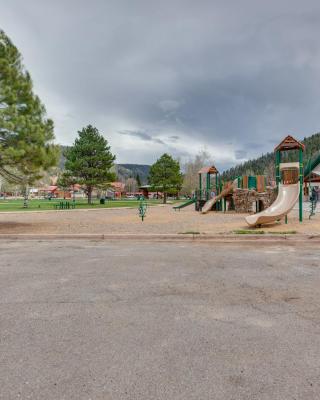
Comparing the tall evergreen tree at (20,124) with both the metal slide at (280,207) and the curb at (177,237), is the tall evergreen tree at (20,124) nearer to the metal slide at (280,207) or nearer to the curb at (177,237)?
the curb at (177,237)

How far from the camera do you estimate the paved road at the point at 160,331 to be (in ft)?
6.64

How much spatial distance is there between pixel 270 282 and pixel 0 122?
10445 mm

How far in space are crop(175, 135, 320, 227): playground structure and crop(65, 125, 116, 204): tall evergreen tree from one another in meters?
16.6

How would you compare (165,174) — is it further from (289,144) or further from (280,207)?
(280,207)

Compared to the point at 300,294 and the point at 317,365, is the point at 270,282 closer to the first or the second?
the point at 300,294

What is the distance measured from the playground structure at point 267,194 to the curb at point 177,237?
6.85ft

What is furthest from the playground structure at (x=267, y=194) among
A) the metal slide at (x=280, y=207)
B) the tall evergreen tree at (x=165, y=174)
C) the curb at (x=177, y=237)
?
the tall evergreen tree at (x=165, y=174)

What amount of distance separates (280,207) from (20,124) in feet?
38.3

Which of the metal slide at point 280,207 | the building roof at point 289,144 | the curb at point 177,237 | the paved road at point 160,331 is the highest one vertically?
the building roof at point 289,144

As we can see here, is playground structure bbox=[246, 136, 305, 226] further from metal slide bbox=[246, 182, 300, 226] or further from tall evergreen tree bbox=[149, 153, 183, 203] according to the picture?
tall evergreen tree bbox=[149, 153, 183, 203]

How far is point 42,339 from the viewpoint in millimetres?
2701

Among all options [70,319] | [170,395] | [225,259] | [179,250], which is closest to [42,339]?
[70,319]

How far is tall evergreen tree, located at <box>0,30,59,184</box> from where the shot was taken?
10547 mm

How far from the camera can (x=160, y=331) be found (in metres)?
2.85
